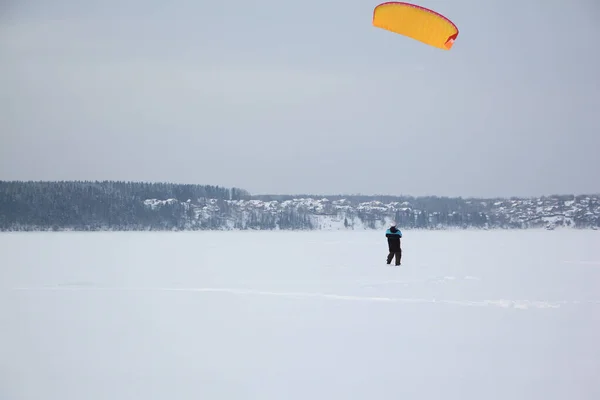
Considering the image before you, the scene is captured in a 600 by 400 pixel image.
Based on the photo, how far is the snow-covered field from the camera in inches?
191

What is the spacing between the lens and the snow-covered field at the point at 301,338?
15.9ft

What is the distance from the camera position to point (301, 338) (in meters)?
6.49

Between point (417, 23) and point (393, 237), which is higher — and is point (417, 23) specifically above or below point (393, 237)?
above

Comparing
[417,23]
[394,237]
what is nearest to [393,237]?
[394,237]

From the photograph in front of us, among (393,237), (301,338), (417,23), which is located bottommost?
(301,338)

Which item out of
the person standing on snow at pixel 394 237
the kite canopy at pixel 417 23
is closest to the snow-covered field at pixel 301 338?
the person standing on snow at pixel 394 237

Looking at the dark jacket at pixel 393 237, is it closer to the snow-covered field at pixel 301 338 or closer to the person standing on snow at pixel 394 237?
the person standing on snow at pixel 394 237

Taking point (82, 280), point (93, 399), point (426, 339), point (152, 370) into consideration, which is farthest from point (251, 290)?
point (93, 399)

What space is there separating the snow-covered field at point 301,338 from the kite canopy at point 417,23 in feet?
12.1

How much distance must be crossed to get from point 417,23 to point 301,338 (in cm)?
555

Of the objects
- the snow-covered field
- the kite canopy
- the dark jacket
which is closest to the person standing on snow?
the dark jacket

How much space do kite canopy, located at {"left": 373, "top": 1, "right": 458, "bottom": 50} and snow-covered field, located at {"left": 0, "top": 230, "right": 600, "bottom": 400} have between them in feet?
12.1

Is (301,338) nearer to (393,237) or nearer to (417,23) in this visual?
(417,23)

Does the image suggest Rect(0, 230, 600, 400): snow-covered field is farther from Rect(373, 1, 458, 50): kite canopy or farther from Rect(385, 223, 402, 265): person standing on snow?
Rect(373, 1, 458, 50): kite canopy
